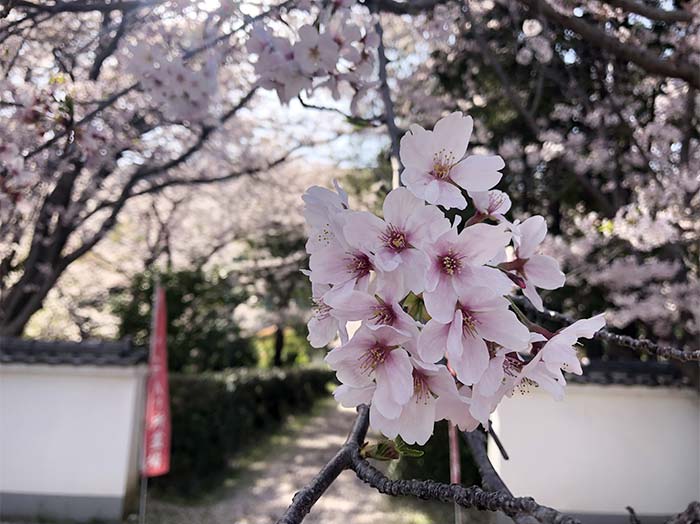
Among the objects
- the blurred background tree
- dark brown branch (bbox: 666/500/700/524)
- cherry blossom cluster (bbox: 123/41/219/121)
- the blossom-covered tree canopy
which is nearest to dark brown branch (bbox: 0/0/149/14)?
the blossom-covered tree canopy

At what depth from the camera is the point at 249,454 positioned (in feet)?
22.8

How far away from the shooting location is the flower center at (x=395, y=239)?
56 cm

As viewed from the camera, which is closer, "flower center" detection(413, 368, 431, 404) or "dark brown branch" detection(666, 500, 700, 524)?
"dark brown branch" detection(666, 500, 700, 524)

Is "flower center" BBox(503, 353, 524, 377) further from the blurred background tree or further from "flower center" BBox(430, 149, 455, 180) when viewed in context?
the blurred background tree

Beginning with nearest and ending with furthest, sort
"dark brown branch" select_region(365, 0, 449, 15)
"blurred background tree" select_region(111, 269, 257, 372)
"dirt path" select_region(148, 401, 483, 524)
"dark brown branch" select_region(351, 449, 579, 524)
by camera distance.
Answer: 1. "dark brown branch" select_region(351, 449, 579, 524)
2. "dark brown branch" select_region(365, 0, 449, 15)
3. "dirt path" select_region(148, 401, 483, 524)
4. "blurred background tree" select_region(111, 269, 257, 372)

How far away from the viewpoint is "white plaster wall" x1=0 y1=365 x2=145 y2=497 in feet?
15.1

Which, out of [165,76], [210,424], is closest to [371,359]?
[165,76]

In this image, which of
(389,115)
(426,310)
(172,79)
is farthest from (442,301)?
(172,79)

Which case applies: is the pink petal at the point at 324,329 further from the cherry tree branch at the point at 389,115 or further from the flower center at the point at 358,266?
the cherry tree branch at the point at 389,115

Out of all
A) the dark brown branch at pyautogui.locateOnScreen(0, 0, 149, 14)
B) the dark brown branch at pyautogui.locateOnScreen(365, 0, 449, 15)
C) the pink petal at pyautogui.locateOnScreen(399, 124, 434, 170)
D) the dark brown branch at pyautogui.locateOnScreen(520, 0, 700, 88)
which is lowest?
the pink petal at pyautogui.locateOnScreen(399, 124, 434, 170)

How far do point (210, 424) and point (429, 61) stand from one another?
13.8 ft

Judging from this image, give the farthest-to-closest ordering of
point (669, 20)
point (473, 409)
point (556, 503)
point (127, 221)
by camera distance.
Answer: point (127, 221) < point (556, 503) < point (669, 20) < point (473, 409)

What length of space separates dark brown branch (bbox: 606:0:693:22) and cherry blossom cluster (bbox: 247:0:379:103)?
24.2 inches

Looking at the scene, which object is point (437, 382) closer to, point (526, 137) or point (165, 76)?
point (165, 76)
